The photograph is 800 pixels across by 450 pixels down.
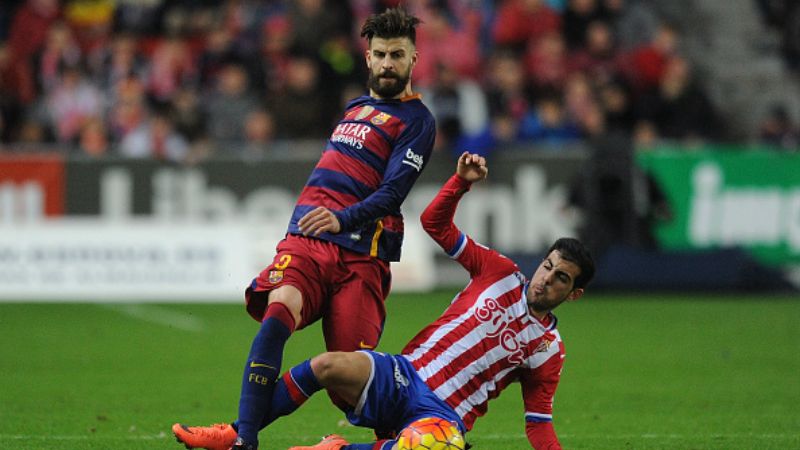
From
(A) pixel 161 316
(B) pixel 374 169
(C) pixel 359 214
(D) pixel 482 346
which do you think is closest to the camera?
(D) pixel 482 346

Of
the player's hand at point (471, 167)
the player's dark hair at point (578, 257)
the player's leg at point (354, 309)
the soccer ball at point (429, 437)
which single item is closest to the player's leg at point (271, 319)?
the player's leg at point (354, 309)

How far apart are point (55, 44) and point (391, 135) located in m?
13.0

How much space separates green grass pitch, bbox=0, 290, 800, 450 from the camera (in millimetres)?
8414

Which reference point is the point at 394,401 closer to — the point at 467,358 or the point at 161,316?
the point at 467,358

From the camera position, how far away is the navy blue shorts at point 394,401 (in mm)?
6711

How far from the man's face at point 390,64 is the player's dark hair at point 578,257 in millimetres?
1271

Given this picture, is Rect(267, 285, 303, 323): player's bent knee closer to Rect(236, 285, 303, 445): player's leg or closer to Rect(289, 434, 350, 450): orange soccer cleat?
Rect(236, 285, 303, 445): player's leg

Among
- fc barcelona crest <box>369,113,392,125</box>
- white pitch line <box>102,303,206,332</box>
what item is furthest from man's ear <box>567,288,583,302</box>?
white pitch line <box>102,303,206,332</box>

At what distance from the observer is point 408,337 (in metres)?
13.0

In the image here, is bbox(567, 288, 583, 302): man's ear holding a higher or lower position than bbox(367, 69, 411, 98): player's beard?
lower

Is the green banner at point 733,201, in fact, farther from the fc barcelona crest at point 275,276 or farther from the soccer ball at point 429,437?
the soccer ball at point 429,437

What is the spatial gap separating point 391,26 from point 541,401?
213 cm

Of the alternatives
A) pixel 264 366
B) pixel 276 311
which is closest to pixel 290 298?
pixel 276 311

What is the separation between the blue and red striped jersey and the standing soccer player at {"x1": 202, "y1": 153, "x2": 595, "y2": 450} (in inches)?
11.2
